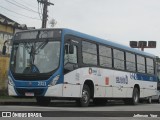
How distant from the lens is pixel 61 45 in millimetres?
Answer: 19406

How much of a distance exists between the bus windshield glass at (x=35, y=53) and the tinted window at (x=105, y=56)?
11.6 ft

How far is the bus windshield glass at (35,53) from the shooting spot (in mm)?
19375

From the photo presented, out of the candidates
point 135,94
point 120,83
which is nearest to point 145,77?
point 135,94

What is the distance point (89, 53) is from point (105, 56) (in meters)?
1.83

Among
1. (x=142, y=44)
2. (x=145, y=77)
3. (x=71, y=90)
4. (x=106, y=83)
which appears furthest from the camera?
(x=142, y=44)

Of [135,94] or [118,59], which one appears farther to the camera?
[135,94]

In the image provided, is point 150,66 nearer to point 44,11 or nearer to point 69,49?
point 44,11

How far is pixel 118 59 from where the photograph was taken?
24625 millimetres

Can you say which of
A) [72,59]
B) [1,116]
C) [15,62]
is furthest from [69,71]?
[1,116]

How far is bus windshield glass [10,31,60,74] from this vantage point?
19.4m

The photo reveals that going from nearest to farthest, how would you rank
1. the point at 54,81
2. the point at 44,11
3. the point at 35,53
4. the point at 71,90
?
the point at 54,81 < the point at 35,53 < the point at 71,90 < the point at 44,11

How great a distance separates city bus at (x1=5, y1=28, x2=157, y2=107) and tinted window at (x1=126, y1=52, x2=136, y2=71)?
8.63 ft

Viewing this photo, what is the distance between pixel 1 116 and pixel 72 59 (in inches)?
312

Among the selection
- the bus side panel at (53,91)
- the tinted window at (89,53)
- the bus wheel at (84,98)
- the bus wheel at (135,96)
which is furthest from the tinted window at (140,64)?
the bus side panel at (53,91)
